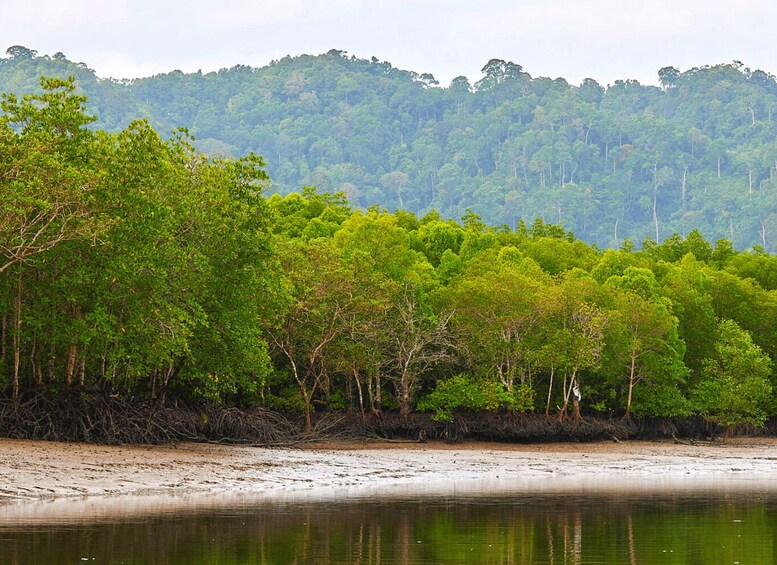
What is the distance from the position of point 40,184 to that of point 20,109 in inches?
189

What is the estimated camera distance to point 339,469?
3244 centimetres

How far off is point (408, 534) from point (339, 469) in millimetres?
14681

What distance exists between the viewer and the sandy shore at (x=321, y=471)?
78.3 ft

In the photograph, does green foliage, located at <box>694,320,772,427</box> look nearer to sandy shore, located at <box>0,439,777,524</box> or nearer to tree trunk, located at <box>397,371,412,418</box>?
sandy shore, located at <box>0,439,777,524</box>

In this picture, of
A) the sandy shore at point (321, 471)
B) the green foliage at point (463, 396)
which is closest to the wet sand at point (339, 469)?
the sandy shore at point (321, 471)

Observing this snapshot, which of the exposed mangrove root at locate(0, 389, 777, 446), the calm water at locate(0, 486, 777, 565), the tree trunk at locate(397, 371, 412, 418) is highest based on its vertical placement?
the tree trunk at locate(397, 371, 412, 418)

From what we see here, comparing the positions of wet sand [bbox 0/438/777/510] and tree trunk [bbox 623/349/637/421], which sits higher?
tree trunk [bbox 623/349/637/421]

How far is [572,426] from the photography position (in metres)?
49.5

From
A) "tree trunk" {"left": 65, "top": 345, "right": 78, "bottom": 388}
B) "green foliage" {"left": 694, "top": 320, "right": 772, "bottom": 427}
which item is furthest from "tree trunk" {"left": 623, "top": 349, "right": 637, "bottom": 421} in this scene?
"tree trunk" {"left": 65, "top": 345, "right": 78, "bottom": 388}

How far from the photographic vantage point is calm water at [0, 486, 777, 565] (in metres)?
15.2

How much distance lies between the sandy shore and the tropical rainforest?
9.52 feet

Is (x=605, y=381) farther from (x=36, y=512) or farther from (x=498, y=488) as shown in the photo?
(x=36, y=512)

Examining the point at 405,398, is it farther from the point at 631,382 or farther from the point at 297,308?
the point at 631,382

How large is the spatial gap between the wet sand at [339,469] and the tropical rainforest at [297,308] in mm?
2824
